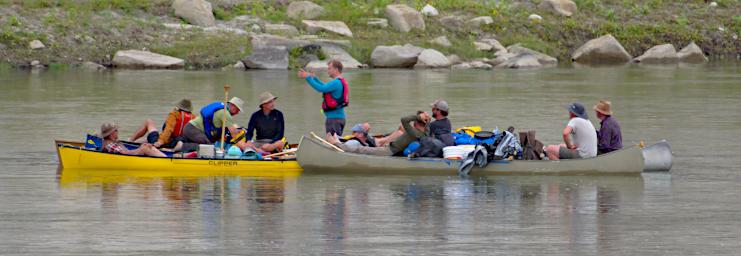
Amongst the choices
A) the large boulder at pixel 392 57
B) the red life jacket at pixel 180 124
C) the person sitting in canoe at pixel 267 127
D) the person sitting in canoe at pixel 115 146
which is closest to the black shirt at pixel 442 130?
the person sitting in canoe at pixel 267 127

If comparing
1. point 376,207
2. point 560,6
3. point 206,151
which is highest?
point 560,6

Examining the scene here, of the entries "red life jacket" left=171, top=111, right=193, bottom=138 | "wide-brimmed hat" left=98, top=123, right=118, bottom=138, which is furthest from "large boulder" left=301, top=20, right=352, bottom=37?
"wide-brimmed hat" left=98, top=123, right=118, bottom=138

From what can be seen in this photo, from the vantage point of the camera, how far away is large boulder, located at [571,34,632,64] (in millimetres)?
54500

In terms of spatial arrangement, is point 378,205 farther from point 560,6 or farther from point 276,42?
point 560,6

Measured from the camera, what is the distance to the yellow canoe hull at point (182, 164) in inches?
826

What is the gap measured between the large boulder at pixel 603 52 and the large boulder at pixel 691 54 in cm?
209

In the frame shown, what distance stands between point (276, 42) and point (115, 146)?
93.7 feet

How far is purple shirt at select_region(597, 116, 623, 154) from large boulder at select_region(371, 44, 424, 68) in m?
29.2

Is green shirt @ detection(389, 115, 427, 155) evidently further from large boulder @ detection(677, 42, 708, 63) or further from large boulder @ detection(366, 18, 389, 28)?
large boulder @ detection(677, 42, 708, 63)

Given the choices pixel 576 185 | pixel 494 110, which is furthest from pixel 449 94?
pixel 576 185

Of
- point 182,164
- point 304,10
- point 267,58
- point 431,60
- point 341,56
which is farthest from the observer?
point 304,10

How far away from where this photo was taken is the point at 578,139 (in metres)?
20.8

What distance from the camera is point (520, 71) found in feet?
162

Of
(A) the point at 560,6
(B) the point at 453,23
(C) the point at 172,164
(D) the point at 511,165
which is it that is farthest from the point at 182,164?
(A) the point at 560,6
